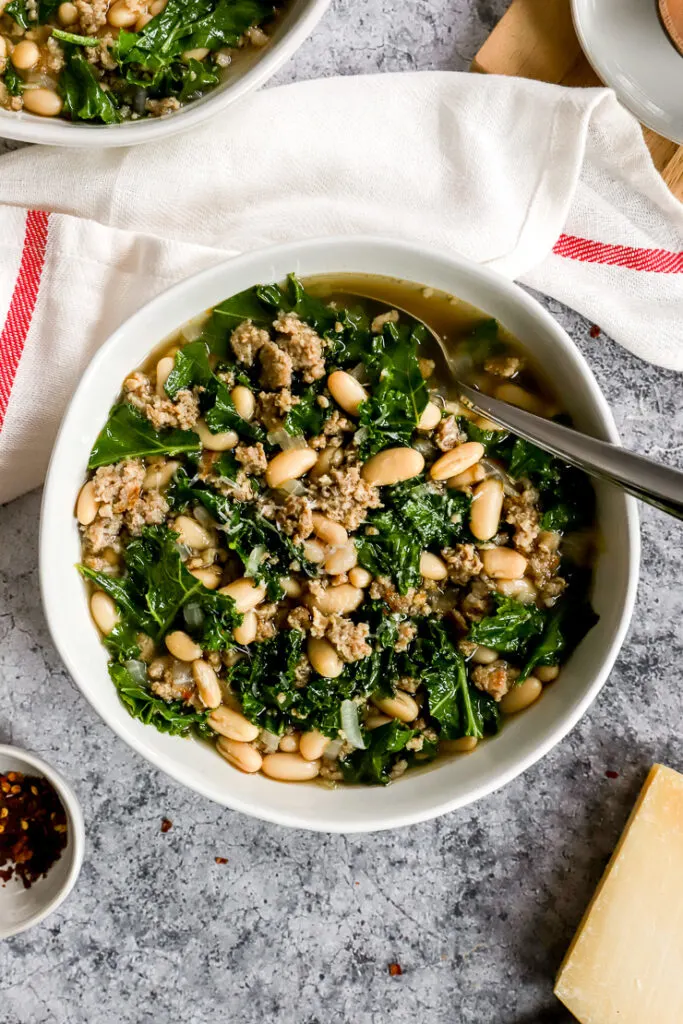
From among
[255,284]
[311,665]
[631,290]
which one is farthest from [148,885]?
[631,290]

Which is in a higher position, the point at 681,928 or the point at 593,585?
the point at 593,585

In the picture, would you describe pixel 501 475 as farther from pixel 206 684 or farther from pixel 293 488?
pixel 206 684

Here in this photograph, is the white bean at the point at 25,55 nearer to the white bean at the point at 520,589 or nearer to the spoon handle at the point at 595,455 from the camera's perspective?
the spoon handle at the point at 595,455

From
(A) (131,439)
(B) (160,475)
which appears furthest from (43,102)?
(B) (160,475)

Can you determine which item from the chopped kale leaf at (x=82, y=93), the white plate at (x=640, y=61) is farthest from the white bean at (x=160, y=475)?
the white plate at (x=640, y=61)

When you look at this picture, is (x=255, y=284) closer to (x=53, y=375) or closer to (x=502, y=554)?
(x=53, y=375)

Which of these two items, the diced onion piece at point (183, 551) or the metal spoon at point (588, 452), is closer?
the metal spoon at point (588, 452)
